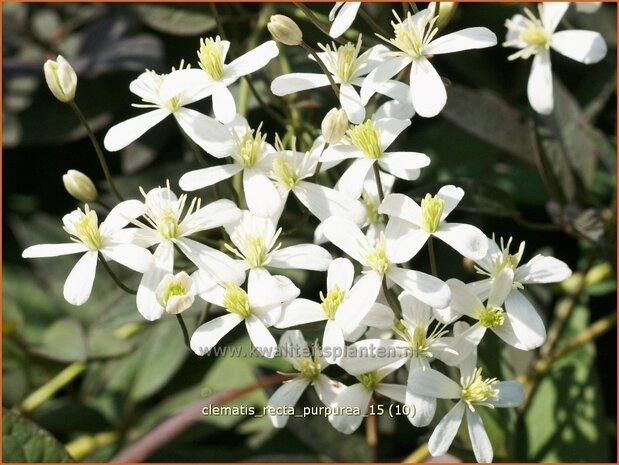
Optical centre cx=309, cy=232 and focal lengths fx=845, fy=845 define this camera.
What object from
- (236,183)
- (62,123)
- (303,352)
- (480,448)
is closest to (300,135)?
(236,183)

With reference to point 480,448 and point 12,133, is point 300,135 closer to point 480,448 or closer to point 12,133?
point 480,448

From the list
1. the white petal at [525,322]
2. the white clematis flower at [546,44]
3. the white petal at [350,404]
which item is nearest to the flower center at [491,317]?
the white petal at [525,322]

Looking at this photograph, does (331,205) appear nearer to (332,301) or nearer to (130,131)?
(332,301)

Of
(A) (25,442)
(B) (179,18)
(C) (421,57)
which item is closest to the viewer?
(C) (421,57)

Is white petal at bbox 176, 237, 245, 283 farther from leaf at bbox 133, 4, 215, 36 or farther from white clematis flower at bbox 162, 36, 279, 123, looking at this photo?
leaf at bbox 133, 4, 215, 36

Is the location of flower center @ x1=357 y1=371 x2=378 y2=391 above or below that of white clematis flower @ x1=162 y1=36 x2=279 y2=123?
below

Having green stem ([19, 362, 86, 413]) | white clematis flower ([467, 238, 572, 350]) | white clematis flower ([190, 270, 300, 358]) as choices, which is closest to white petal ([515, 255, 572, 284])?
white clematis flower ([467, 238, 572, 350])

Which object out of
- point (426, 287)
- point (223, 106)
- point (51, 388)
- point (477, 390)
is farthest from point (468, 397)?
point (51, 388)
